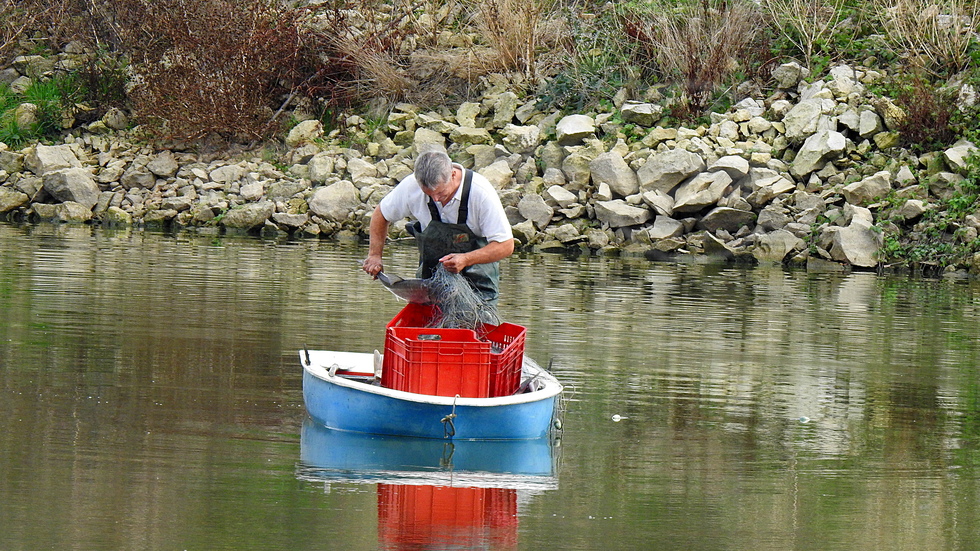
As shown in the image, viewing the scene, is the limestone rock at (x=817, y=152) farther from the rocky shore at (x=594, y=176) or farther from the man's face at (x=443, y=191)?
the man's face at (x=443, y=191)

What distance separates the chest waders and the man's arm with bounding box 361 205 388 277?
256 millimetres

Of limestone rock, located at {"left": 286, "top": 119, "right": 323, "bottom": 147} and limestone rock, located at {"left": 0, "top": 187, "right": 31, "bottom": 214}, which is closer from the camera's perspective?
limestone rock, located at {"left": 0, "top": 187, "right": 31, "bottom": 214}

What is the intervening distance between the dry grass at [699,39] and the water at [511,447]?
465 inches

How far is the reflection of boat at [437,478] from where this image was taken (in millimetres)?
5918

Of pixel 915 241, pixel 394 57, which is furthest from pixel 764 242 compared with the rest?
pixel 394 57

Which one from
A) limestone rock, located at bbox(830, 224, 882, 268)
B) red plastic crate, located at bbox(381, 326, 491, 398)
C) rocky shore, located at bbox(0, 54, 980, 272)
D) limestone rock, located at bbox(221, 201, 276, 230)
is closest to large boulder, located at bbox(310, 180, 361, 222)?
rocky shore, located at bbox(0, 54, 980, 272)

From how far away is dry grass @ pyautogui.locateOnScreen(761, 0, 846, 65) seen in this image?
2750 centimetres

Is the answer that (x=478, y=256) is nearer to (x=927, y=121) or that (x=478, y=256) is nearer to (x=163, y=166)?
(x=927, y=121)

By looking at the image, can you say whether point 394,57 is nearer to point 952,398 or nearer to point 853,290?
point 853,290

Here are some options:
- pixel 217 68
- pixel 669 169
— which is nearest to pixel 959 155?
pixel 669 169

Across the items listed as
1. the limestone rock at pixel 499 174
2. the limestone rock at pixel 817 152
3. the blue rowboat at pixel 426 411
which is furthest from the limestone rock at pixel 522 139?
the blue rowboat at pixel 426 411

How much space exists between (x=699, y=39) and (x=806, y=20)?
216 cm

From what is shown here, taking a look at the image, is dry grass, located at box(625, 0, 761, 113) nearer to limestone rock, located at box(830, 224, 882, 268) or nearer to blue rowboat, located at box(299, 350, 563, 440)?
limestone rock, located at box(830, 224, 882, 268)

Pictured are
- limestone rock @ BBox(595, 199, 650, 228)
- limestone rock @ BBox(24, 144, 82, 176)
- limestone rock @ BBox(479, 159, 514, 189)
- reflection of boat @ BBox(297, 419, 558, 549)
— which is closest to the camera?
reflection of boat @ BBox(297, 419, 558, 549)
